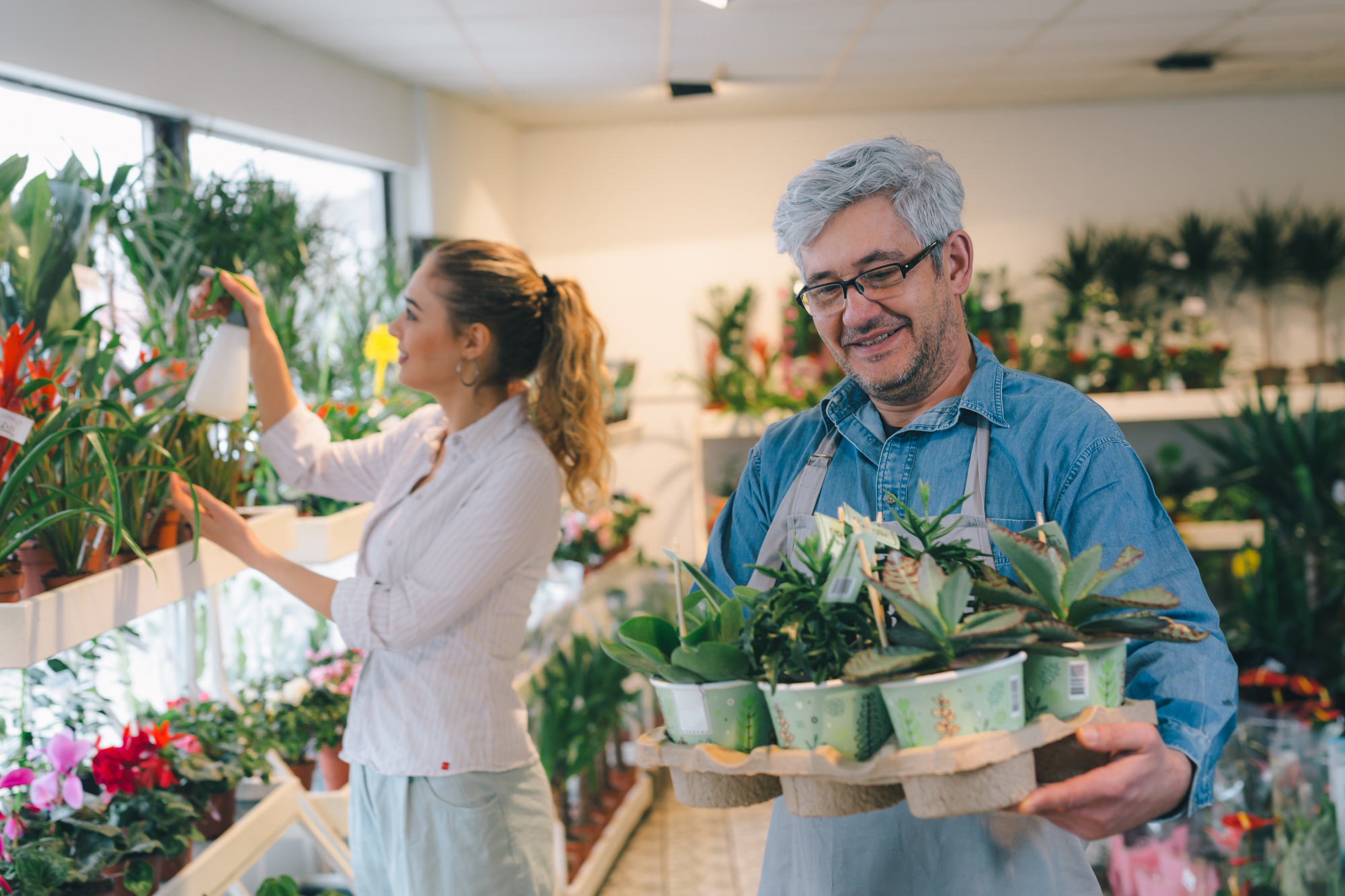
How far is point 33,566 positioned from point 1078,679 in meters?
1.22

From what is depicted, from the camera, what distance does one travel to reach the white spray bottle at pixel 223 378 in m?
1.49

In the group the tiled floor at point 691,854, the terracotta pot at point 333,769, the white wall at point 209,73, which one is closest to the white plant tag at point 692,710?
the terracotta pot at point 333,769

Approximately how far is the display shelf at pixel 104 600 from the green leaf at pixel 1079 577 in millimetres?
1072

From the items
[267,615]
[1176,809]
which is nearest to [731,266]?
[267,615]

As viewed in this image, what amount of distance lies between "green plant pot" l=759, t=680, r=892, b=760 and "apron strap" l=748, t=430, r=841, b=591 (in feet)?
1.21

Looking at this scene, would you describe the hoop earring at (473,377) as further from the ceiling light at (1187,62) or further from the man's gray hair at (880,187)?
the ceiling light at (1187,62)

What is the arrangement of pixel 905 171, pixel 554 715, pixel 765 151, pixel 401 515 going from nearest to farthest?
pixel 905 171 < pixel 401 515 < pixel 554 715 < pixel 765 151

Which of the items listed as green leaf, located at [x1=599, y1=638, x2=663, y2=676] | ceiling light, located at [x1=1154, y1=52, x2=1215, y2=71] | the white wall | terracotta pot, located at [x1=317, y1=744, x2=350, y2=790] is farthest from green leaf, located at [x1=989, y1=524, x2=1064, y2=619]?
ceiling light, located at [x1=1154, y1=52, x2=1215, y2=71]

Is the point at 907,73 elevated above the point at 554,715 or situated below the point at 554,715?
above

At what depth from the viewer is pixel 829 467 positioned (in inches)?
48.8

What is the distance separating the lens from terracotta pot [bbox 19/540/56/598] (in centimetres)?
120

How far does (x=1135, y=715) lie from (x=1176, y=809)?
4.5 inches

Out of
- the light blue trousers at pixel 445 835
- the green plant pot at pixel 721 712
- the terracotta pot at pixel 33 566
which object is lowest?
the light blue trousers at pixel 445 835

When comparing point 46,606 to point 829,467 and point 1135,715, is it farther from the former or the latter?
point 1135,715
